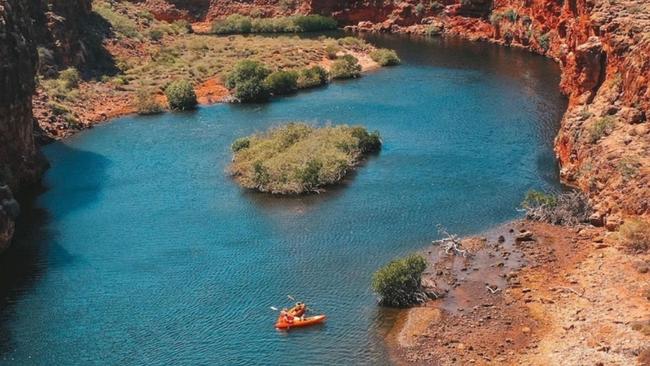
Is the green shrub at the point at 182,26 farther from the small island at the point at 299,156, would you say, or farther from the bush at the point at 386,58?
the small island at the point at 299,156

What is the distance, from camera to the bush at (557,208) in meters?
44.0

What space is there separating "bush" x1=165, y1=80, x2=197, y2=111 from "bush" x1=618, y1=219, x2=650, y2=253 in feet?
146

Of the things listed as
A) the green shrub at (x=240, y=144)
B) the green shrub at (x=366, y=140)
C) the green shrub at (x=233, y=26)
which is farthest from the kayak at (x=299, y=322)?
the green shrub at (x=233, y=26)

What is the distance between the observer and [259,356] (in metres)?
32.9

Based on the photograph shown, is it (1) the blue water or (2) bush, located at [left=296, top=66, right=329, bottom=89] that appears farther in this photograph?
(2) bush, located at [left=296, top=66, right=329, bottom=89]

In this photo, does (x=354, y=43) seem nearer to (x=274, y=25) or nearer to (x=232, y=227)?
(x=274, y=25)

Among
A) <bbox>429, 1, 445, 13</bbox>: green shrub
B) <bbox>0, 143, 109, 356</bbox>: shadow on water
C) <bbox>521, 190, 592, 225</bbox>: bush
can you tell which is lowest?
<bbox>0, 143, 109, 356</bbox>: shadow on water

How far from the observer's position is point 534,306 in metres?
35.3

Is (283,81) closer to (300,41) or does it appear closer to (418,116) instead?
(418,116)

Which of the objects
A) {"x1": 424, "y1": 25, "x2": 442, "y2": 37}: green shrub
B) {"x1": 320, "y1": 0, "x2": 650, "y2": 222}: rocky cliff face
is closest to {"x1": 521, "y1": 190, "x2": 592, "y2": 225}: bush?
{"x1": 320, "y1": 0, "x2": 650, "y2": 222}: rocky cliff face

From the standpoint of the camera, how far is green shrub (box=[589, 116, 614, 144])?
48094 mm

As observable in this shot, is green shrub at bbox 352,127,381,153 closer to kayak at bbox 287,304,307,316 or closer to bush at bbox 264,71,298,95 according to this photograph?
bush at bbox 264,71,298,95

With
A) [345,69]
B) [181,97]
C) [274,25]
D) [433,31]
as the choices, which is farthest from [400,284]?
[274,25]

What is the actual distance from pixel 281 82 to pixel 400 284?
45.4 meters
